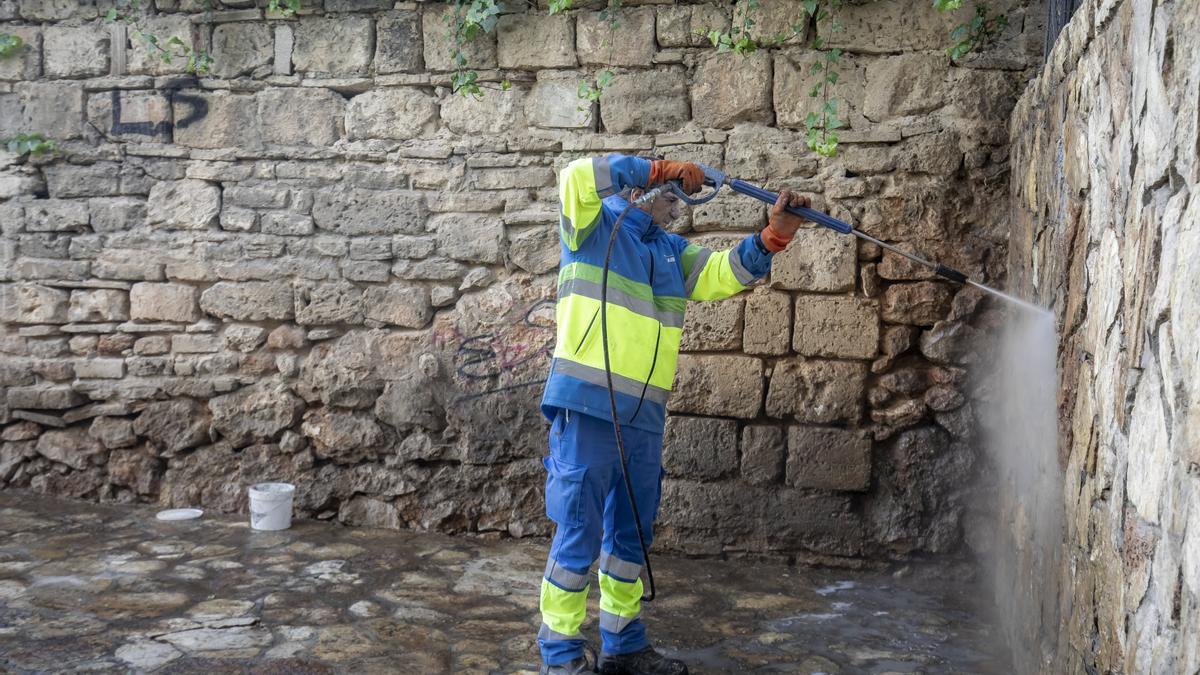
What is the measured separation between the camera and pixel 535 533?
15.9 ft

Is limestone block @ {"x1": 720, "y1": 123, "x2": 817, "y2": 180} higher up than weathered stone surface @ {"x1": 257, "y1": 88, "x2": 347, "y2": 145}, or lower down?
lower down

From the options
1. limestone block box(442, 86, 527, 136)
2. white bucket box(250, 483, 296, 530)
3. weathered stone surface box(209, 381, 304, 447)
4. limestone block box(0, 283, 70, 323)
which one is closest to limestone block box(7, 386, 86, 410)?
limestone block box(0, 283, 70, 323)

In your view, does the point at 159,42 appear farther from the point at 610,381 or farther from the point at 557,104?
the point at 610,381

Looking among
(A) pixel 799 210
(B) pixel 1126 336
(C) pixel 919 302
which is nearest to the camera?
(B) pixel 1126 336

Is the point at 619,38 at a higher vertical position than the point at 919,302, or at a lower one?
higher

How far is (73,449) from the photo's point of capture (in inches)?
207

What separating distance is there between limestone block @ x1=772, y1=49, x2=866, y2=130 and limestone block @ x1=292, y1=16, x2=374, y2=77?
A: 1993mm

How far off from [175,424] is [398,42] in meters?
2.23

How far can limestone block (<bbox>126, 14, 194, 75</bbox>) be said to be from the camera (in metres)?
5.12

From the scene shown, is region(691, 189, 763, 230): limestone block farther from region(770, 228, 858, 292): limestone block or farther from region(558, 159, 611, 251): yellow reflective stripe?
region(558, 159, 611, 251): yellow reflective stripe

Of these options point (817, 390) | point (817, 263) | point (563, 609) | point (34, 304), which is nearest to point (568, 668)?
point (563, 609)

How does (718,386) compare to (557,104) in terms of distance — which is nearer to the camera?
(718,386)

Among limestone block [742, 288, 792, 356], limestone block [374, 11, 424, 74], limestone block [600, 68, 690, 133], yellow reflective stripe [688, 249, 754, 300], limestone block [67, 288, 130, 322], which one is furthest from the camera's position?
limestone block [67, 288, 130, 322]

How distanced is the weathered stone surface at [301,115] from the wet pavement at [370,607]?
6.28 feet
